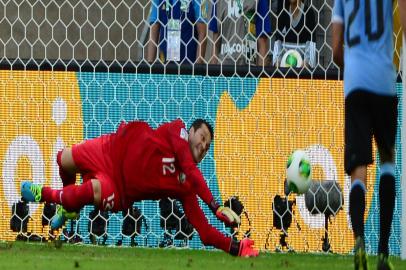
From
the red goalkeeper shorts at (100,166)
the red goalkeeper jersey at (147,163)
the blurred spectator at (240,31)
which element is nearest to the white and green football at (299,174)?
the red goalkeeper jersey at (147,163)

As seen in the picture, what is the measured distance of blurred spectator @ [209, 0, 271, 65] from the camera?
10219 mm

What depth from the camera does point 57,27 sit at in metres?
11.9

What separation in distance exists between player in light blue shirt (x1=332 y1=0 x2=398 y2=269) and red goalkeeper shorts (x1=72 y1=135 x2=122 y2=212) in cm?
201

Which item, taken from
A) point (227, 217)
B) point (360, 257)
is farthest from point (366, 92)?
point (227, 217)

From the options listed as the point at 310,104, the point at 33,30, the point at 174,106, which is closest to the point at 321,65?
the point at 310,104

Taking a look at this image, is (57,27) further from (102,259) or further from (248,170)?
(102,259)

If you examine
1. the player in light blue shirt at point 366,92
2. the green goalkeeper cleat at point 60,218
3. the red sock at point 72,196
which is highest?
the player in light blue shirt at point 366,92

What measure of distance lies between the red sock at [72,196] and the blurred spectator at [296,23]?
262 cm

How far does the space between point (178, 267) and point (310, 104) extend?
2.71m

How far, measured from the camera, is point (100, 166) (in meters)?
8.59

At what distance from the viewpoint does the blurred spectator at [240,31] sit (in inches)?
402

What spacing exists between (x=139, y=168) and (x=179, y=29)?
6.29ft

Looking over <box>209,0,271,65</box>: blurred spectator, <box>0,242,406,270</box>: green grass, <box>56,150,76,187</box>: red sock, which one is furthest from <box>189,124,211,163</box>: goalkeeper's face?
<box>209,0,271,65</box>: blurred spectator

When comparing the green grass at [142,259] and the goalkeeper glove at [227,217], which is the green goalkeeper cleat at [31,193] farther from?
the goalkeeper glove at [227,217]
